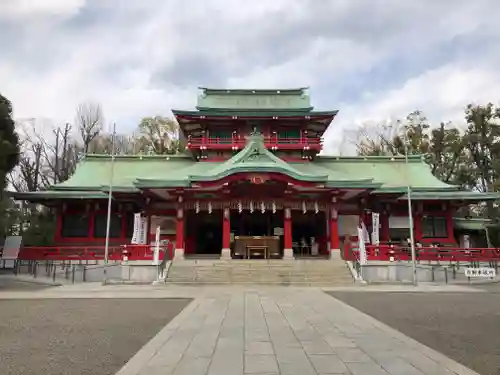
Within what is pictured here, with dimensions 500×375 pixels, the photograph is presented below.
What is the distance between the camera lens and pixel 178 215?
77.4ft

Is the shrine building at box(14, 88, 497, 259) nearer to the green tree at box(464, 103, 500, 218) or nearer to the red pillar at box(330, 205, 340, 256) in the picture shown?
the red pillar at box(330, 205, 340, 256)

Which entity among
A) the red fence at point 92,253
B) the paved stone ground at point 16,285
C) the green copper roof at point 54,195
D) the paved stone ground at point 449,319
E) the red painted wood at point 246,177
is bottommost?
the paved stone ground at point 16,285

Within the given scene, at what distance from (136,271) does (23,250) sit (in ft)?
28.0

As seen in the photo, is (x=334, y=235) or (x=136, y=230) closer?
(x=136, y=230)

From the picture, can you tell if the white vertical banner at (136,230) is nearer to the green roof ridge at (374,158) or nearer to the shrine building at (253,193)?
the shrine building at (253,193)

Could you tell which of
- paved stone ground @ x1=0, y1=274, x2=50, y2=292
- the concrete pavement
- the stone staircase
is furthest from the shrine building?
the concrete pavement

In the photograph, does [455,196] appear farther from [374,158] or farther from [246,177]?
[246,177]

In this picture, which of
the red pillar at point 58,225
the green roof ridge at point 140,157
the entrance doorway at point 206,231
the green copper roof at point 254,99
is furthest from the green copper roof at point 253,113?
the red pillar at point 58,225

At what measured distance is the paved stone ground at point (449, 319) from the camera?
6.63m

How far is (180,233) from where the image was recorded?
23188 mm

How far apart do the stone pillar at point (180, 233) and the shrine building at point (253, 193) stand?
65 mm

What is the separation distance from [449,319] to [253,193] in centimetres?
1496

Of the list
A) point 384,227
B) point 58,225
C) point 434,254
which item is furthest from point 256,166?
point 58,225

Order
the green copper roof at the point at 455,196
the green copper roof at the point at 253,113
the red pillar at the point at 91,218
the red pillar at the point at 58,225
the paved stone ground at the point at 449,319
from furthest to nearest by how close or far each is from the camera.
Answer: the green copper roof at the point at 253,113 → the red pillar at the point at 91,218 → the red pillar at the point at 58,225 → the green copper roof at the point at 455,196 → the paved stone ground at the point at 449,319
